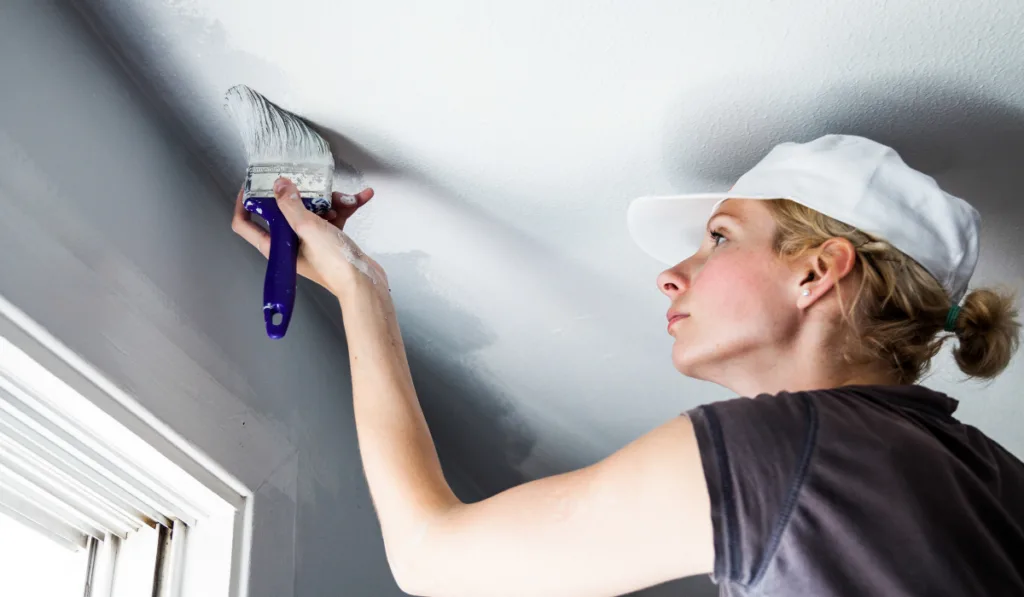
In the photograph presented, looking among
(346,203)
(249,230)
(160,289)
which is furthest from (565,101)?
(160,289)

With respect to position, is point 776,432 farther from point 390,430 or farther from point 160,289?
point 160,289

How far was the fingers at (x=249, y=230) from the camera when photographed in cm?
122

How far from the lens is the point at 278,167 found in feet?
3.97

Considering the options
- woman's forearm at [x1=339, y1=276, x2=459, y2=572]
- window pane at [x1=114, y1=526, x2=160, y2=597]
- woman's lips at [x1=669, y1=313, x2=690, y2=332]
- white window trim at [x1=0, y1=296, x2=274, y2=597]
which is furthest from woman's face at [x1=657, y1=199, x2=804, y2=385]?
window pane at [x1=114, y1=526, x2=160, y2=597]

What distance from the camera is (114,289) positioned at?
1.05 metres

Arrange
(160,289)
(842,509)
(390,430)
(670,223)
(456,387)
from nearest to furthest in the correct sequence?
(842,509)
(390,430)
(160,289)
(670,223)
(456,387)

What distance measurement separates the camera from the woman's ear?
3.46ft

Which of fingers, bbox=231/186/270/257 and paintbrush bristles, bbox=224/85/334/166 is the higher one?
paintbrush bristles, bbox=224/85/334/166

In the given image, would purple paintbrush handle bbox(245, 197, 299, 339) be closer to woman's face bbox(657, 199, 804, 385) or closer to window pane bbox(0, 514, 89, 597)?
window pane bbox(0, 514, 89, 597)

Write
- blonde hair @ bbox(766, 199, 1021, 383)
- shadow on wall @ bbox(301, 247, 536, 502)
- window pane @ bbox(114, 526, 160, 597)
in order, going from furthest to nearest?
shadow on wall @ bbox(301, 247, 536, 502)
window pane @ bbox(114, 526, 160, 597)
blonde hair @ bbox(766, 199, 1021, 383)

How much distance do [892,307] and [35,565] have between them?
106 cm

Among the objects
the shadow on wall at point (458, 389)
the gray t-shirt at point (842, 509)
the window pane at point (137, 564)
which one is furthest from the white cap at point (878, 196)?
the window pane at point (137, 564)

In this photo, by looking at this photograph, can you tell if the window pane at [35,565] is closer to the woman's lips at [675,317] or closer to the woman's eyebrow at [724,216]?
the woman's lips at [675,317]

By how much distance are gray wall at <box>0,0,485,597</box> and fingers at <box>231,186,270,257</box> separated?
2.4 inches
